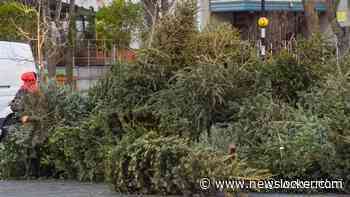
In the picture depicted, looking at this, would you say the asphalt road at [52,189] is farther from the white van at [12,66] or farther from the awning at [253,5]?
the awning at [253,5]

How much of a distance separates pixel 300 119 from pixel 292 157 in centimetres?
76

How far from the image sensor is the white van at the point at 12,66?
16.7 m

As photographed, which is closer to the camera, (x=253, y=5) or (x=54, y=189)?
(x=54, y=189)

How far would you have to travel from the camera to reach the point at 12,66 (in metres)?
17.4

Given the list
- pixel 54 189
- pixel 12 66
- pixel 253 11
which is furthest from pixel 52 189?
pixel 253 11

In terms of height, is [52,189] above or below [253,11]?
below

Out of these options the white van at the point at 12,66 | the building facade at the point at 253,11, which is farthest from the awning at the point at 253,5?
the white van at the point at 12,66

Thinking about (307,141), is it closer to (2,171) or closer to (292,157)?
(292,157)

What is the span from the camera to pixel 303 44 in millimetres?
10508

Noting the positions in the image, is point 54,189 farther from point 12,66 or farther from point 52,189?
point 12,66

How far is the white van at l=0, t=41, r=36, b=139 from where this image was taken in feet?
54.8


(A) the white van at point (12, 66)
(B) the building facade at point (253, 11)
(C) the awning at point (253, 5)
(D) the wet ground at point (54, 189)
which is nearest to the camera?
(D) the wet ground at point (54, 189)

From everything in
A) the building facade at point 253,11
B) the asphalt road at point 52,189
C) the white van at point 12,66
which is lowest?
the asphalt road at point 52,189

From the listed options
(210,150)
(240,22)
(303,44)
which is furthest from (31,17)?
(240,22)
